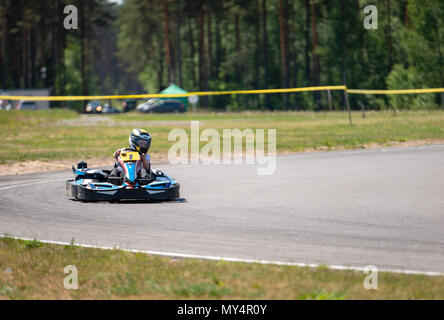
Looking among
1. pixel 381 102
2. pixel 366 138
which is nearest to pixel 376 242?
pixel 366 138

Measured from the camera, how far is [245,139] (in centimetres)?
2653

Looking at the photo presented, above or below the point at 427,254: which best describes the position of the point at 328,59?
above

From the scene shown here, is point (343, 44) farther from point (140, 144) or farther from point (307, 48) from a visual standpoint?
point (140, 144)

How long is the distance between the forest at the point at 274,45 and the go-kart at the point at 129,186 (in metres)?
36.5

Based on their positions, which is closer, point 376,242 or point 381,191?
point 376,242

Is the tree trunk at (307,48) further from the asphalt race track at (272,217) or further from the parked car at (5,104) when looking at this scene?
the asphalt race track at (272,217)

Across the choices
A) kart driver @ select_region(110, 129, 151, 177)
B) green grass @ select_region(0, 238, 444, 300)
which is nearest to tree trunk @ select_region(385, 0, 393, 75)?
kart driver @ select_region(110, 129, 151, 177)

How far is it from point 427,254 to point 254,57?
76.6 m

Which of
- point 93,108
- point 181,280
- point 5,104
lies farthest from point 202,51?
point 181,280

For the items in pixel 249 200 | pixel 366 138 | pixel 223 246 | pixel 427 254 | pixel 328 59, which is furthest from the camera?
pixel 328 59

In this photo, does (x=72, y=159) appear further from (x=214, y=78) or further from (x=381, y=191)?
(x=214, y=78)

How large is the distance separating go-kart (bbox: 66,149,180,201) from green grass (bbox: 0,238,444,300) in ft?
13.1

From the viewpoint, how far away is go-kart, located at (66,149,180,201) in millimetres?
12125
